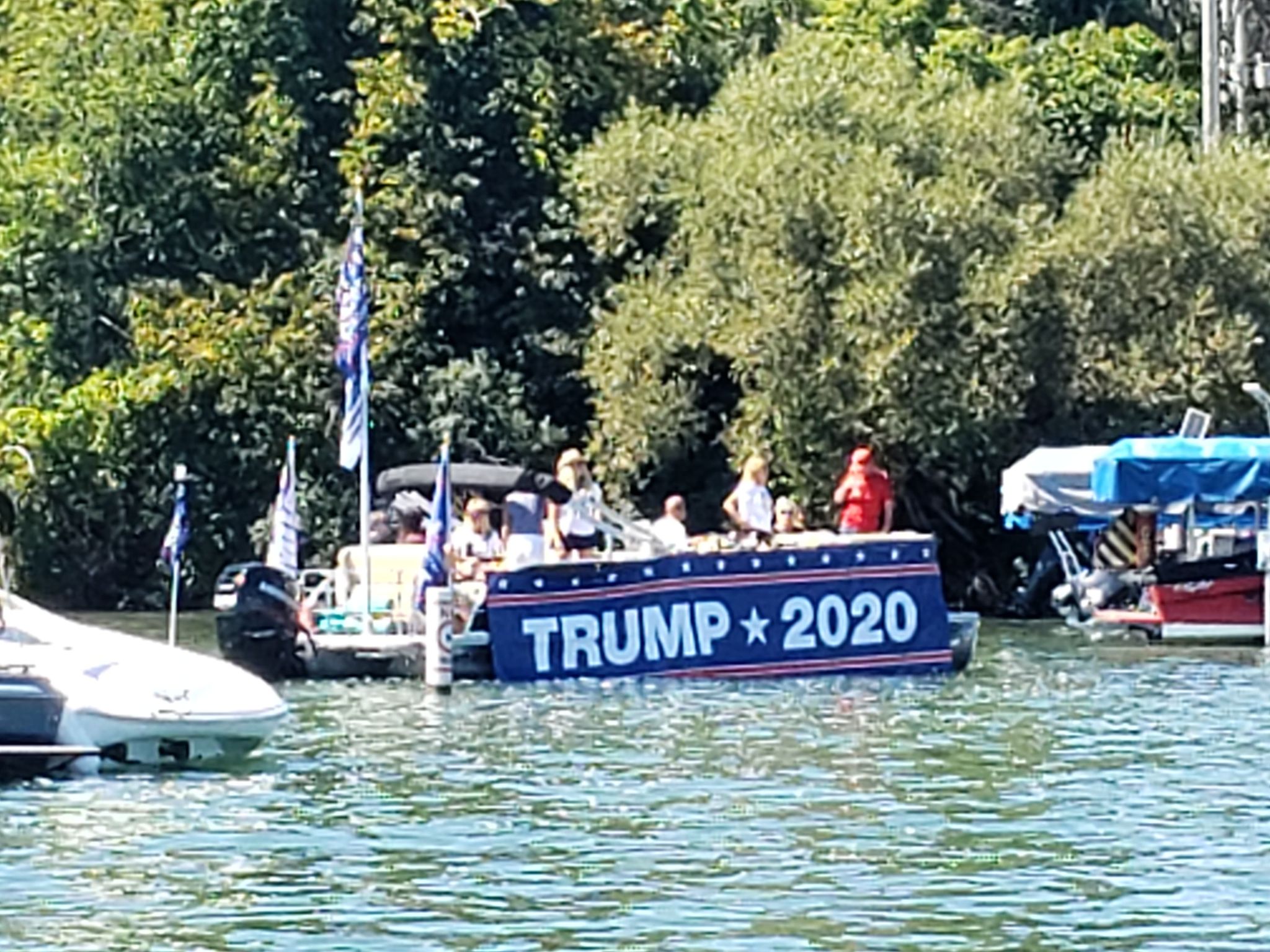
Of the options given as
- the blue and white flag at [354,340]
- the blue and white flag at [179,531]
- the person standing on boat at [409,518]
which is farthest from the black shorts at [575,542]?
the blue and white flag at [179,531]

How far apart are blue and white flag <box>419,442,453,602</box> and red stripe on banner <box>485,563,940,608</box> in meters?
0.62

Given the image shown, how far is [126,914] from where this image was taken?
17859 mm

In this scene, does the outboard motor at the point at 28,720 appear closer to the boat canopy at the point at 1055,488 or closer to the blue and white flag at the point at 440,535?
the blue and white flag at the point at 440,535

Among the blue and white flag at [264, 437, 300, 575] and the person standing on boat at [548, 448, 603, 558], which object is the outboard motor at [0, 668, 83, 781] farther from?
the person standing on boat at [548, 448, 603, 558]

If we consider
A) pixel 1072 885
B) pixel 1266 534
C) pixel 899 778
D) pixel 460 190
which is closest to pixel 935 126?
pixel 460 190

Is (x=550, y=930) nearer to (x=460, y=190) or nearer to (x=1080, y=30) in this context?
(x=460, y=190)

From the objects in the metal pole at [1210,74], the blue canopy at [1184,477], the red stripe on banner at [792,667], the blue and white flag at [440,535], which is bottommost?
the red stripe on banner at [792,667]

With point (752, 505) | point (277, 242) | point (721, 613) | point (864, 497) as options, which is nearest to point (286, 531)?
point (721, 613)

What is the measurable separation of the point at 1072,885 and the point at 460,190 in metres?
31.3

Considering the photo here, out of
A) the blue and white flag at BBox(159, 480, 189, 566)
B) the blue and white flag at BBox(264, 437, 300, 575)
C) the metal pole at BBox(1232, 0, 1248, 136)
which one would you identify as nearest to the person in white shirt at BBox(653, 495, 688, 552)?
the blue and white flag at BBox(264, 437, 300, 575)

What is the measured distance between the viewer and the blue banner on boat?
104 feet

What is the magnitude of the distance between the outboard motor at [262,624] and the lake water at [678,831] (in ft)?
5.75

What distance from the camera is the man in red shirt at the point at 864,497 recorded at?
3534 cm

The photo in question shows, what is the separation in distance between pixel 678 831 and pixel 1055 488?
2111 cm
